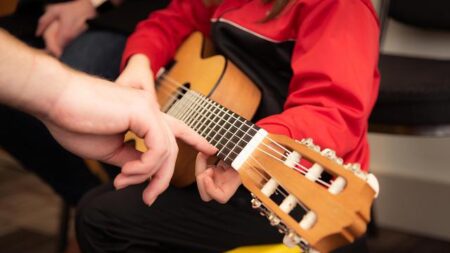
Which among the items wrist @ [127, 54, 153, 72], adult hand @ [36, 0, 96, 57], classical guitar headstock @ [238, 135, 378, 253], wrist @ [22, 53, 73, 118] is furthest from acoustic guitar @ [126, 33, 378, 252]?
adult hand @ [36, 0, 96, 57]

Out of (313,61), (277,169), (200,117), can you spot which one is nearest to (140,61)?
(200,117)

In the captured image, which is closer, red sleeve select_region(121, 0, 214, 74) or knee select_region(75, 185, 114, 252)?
knee select_region(75, 185, 114, 252)

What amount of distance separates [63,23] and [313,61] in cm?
77

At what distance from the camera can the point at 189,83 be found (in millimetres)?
990

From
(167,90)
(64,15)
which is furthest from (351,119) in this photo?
(64,15)

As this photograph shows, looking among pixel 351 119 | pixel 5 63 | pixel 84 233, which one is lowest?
pixel 84 233

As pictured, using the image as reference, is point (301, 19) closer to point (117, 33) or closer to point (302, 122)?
point (302, 122)

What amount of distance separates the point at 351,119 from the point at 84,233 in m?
0.54

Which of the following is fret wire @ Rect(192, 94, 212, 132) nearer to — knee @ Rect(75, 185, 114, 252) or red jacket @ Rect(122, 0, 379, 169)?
red jacket @ Rect(122, 0, 379, 169)

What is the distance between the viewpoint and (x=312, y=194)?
52 cm

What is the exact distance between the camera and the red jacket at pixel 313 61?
0.71m

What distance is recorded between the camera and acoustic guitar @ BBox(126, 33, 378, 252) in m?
0.50

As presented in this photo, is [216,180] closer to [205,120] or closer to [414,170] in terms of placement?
[205,120]

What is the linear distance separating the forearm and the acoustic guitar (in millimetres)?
240
